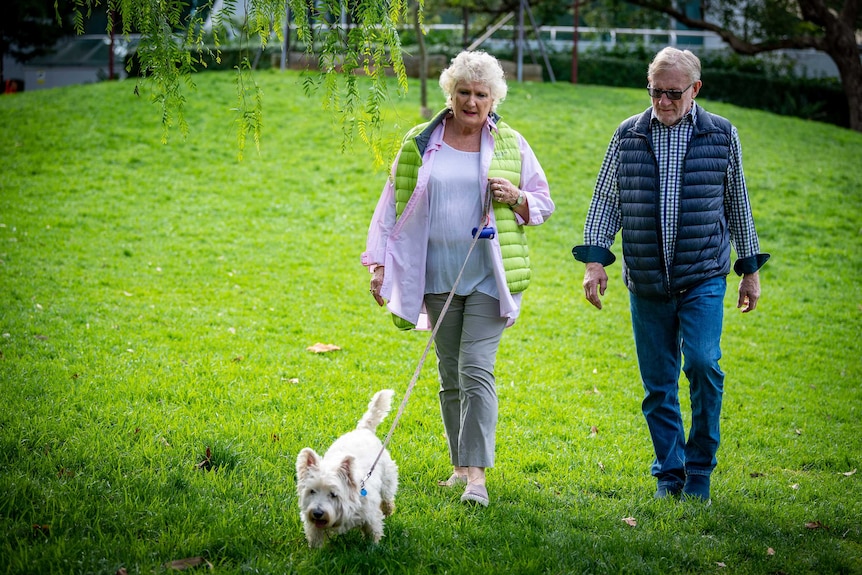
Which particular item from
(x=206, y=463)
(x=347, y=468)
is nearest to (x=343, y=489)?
(x=347, y=468)

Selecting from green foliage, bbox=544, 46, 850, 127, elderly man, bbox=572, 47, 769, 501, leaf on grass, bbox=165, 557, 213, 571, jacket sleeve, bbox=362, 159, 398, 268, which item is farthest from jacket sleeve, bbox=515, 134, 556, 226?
green foliage, bbox=544, 46, 850, 127

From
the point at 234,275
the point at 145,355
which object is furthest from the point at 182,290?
the point at 145,355

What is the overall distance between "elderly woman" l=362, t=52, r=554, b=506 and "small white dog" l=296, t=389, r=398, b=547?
0.64 meters

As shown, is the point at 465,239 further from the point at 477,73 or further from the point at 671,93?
the point at 671,93

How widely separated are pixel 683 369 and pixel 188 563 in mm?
2786

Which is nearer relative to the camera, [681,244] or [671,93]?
[671,93]

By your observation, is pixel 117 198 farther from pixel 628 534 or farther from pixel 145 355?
pixel 628 534

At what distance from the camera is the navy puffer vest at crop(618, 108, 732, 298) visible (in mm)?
4656

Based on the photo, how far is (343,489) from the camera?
3689 millimetres

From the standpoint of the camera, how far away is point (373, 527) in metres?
3.91

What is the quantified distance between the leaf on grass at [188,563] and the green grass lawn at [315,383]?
7cm

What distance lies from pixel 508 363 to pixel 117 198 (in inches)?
315

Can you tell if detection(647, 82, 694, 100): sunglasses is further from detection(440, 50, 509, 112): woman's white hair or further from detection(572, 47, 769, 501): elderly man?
detection(440, 50, 509, 112): woman's white hair

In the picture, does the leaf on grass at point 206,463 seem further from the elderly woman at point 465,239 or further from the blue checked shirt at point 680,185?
the blue checked shirt at point 680,185
